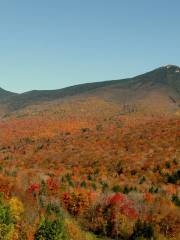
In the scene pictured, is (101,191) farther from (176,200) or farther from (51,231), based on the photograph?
(51,231)

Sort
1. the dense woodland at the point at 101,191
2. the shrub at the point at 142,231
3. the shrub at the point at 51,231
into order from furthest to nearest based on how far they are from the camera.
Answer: the shrub at the point at 142,231 < the dense woodland at the point at 101,191 < the shrub at the point at 51,231

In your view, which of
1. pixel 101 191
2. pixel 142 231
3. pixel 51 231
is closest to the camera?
pixel 51 231

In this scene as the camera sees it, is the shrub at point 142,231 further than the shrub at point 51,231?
Yes

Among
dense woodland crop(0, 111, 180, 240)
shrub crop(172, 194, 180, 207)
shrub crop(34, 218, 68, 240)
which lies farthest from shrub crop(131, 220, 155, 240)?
shrub crop(34, 218, 68, 240)

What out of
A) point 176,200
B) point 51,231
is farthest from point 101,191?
point 51,231

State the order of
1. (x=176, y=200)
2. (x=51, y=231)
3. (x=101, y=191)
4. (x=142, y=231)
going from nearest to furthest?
1. (x=51, y=231)
2. (x=142, y=231)
3. (x=176, y=200)
4. (x=101, y=191)

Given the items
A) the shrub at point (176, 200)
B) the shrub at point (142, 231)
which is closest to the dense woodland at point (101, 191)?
the shrub at point (142, 231)

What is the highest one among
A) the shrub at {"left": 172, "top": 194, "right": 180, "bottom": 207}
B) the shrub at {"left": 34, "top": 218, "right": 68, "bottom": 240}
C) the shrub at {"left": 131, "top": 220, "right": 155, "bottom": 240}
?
the shrub at {"left": 34, "top": 218, "right": 68, "bottom": 240}

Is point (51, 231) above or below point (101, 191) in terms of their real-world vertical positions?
above

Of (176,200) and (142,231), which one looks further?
(176,200)

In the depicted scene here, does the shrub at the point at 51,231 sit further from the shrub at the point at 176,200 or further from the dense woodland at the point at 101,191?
the shrub at the point at 176,200

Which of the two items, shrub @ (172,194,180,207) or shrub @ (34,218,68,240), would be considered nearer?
shrub @ (34,218,68,240)

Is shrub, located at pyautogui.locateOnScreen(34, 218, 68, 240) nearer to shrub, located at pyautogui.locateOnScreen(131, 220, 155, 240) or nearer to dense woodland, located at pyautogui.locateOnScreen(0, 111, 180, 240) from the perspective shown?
dense woodland, located at pyautogui.locateOnScreen(0, 111, 180, 240)

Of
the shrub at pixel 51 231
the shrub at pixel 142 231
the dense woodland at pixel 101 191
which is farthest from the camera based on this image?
the shrub at pixel 142 231
